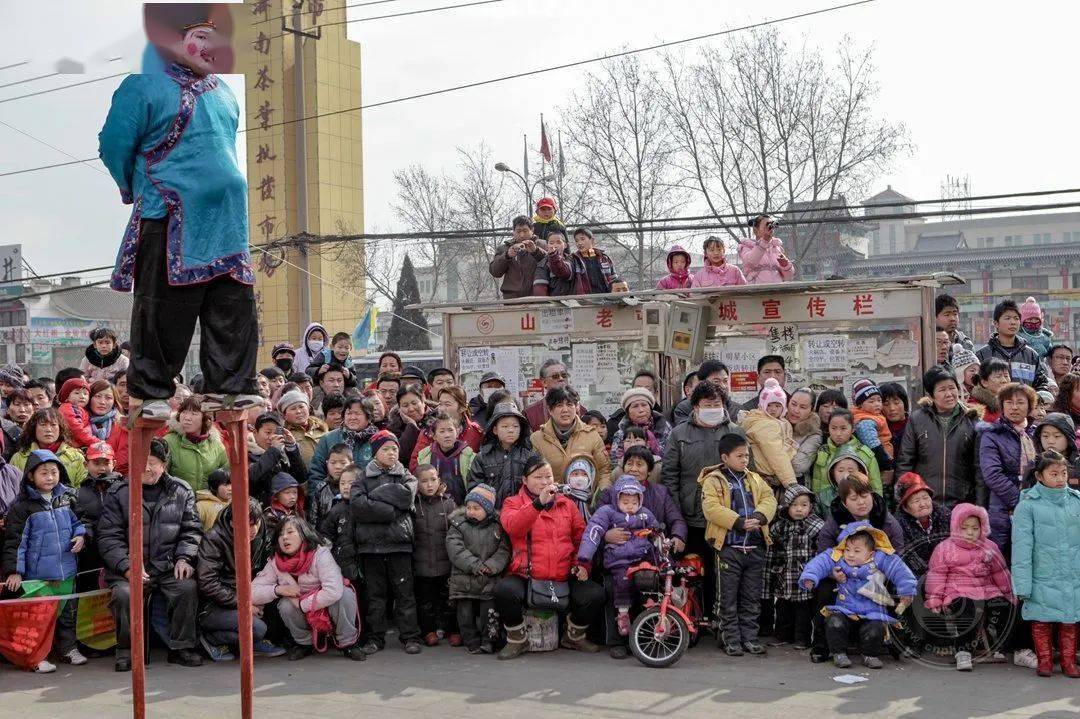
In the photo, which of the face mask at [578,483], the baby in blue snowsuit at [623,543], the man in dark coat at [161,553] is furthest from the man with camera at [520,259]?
the man in dark coat at [161,553]

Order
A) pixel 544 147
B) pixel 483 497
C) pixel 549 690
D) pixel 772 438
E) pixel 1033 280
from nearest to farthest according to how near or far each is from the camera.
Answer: pixel 549 690
pixel 483 497
pixel 772 438
pixel 544 147
pixel 1033 280

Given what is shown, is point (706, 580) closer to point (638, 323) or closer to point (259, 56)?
point (638, 323)

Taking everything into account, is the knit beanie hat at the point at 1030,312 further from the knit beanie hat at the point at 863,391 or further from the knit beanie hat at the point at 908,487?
the knit beanie hat at the point at 908,487

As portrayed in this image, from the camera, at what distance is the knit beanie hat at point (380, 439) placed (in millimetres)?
8156

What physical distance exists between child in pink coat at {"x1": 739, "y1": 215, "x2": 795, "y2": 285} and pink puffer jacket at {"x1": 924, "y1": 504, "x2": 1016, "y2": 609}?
3789mm

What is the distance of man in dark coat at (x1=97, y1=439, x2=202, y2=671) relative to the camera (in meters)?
7.57

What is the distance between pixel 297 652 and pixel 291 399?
216 centimetres

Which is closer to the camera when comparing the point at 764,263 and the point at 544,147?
the point at 764,263

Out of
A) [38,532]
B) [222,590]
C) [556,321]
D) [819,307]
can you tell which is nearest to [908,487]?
[819,307]

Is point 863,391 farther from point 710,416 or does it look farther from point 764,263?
point 764,263

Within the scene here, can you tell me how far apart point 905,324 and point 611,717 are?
181 inches

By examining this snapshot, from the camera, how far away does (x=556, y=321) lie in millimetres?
10719

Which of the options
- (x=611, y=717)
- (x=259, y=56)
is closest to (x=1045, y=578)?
(x=611, y=717)

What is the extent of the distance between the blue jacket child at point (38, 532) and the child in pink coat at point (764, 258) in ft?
19.3
